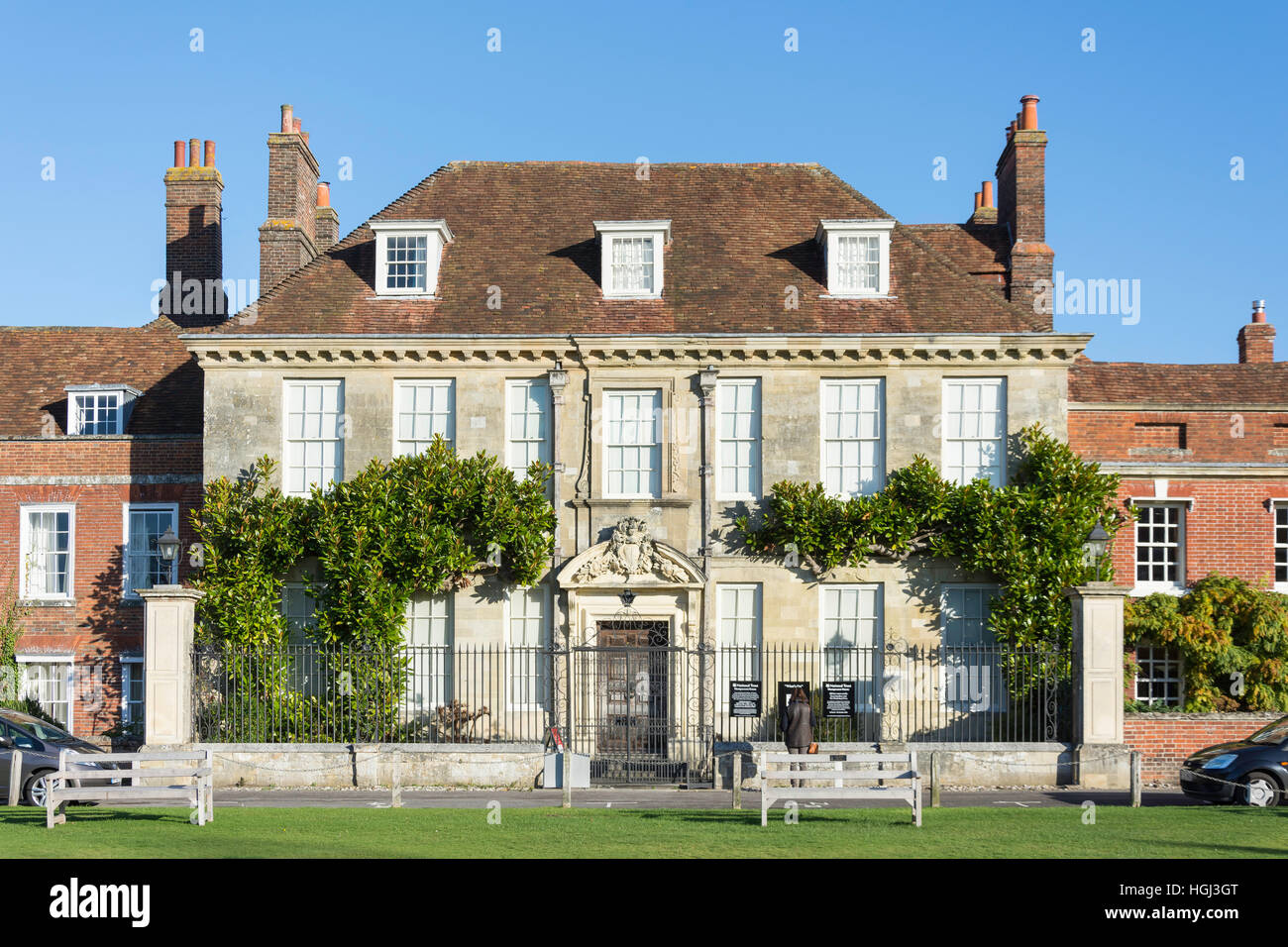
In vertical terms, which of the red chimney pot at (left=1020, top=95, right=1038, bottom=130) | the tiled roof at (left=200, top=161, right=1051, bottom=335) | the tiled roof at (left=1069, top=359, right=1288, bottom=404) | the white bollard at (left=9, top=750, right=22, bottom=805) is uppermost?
the red chimney pot at (left=1020, top=95, right=1038, bottom=130)

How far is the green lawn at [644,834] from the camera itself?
12781mm

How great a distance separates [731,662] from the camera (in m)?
23.9

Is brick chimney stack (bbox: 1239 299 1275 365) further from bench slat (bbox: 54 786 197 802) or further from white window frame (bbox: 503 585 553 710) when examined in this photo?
bench slat (bbox: 54 786 197 802)

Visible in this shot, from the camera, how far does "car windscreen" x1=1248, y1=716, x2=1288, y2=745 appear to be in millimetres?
19438

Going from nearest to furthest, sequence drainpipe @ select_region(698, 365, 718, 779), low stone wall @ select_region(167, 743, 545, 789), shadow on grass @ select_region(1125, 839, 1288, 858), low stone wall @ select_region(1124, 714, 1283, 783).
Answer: shadow on grass @ select_region(1125, 839, 1288, 858) < low stone wall @ select_region(167, 743, 545, 789) < low stone wall @ select_region(1124, 714, 1283, 783) < drainpipe @ select_region(698, 365, 718, 779)

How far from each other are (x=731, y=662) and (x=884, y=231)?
8753 mm

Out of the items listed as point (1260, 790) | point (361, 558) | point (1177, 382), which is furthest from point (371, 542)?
point (1177, 382)

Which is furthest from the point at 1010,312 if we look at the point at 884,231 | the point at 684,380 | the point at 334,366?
the point at 334,366

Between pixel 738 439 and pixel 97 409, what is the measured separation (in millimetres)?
13542

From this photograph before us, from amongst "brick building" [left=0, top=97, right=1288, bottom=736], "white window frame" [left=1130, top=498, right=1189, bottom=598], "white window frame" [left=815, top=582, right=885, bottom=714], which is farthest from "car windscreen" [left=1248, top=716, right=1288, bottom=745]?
"white window frame" [left=815, top=582, right=885, bottom=714]

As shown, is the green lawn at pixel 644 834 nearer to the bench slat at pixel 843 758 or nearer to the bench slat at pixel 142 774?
the bench slat at pixel 142 774

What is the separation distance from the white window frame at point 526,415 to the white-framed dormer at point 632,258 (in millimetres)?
2330

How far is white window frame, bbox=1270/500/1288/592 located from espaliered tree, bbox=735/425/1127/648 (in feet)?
14.0

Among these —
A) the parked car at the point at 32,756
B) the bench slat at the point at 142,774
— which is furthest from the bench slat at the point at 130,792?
the parked car at the point at 32,756
